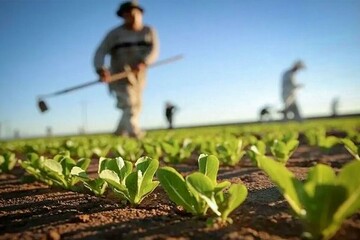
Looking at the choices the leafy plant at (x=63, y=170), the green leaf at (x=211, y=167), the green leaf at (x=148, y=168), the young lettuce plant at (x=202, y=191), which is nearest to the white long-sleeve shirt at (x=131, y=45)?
the leafy plant at (x=63, y=170)

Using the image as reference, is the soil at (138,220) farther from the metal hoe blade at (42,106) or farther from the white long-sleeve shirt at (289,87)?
the white long-sleeve shirt at (289,87)

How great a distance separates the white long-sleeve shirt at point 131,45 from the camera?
7.23 m

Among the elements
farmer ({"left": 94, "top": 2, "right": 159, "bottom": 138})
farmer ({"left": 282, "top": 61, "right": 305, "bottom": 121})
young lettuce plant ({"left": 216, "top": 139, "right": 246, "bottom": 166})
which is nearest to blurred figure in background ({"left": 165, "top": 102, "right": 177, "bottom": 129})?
farmer ({"left": 282, "top": 61, "right": 305, "bottom": 121})

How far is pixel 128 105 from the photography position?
7234mm

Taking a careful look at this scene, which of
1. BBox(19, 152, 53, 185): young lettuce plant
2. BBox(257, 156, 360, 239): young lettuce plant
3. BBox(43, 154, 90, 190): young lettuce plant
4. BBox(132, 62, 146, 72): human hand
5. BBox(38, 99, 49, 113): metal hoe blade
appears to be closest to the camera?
BBox(257, 156, 360, 239): young lettuce plant

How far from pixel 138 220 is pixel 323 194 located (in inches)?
28.4

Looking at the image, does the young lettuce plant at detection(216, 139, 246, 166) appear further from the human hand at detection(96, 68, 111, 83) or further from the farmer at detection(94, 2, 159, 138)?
the farmer at detection(94, 2, 159, 138)

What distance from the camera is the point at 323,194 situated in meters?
0.90

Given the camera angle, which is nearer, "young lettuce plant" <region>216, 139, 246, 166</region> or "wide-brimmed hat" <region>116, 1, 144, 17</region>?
"young lettuce plant" <region>216, 139, 246, 166</region>

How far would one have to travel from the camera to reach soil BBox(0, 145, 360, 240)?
1.14m

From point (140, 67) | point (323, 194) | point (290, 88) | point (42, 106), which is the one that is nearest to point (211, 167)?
point (323, 194)

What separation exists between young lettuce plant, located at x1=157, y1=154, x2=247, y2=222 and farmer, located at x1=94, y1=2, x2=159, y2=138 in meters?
6.02

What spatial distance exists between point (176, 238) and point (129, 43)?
6.60m

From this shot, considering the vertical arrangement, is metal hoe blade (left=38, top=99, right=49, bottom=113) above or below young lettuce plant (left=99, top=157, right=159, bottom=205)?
above
